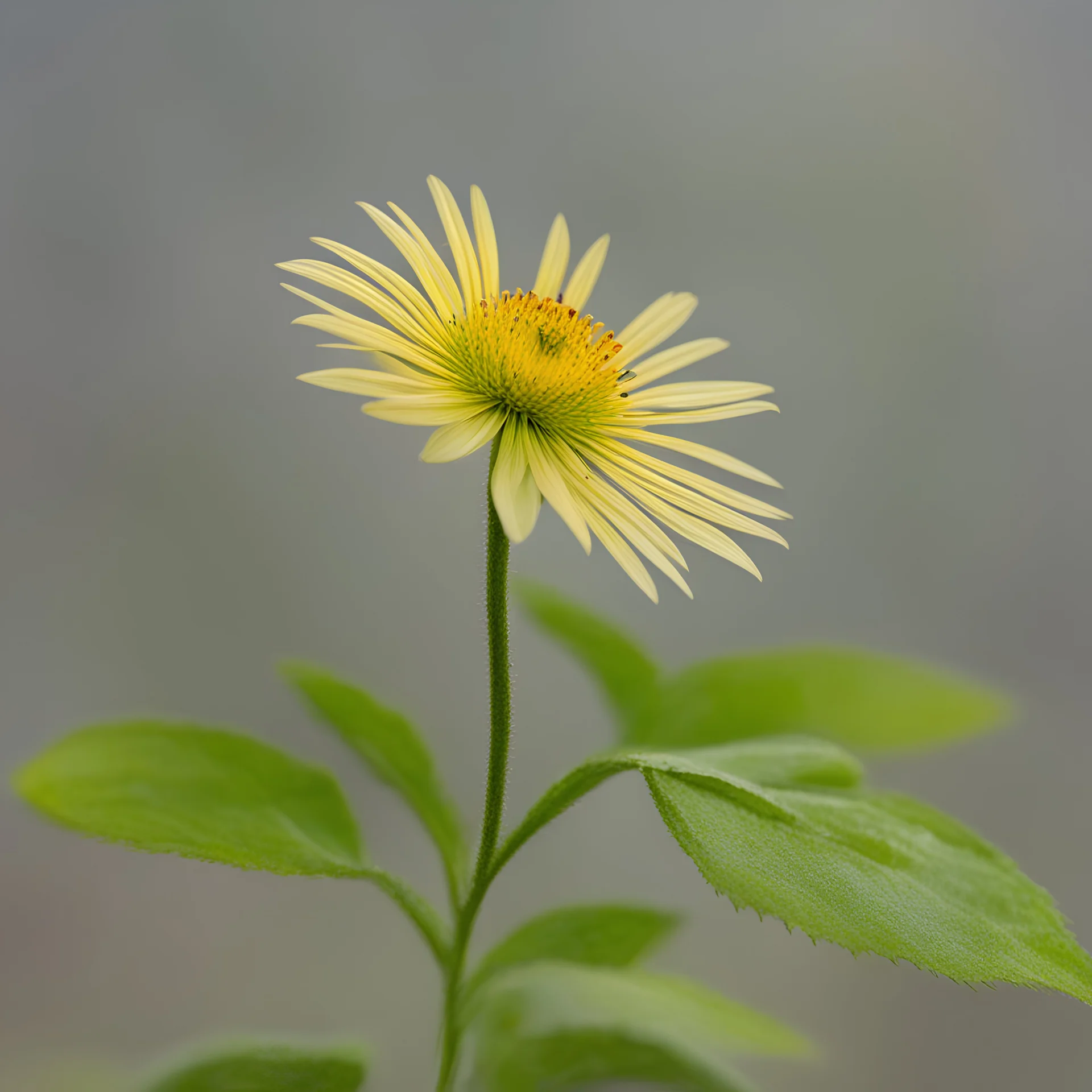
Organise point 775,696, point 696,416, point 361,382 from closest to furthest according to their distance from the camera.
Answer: point 361,382 → point 696,416 → point 775,696

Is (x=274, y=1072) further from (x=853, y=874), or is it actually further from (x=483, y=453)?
(x=483, y=453)

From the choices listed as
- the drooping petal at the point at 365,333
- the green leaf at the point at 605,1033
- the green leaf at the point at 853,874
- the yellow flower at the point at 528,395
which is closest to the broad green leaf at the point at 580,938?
the green leaf at the point at 605,1033

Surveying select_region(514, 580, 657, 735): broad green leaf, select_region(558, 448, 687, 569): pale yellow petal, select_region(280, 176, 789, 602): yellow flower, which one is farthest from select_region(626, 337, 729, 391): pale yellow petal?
select_region(514, 580, 657, 735): broad green leaf

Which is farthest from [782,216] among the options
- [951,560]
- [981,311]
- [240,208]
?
[240,208]

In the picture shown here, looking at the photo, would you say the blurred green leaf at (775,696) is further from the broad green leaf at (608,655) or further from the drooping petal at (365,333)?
the drooping petal at (365,333)

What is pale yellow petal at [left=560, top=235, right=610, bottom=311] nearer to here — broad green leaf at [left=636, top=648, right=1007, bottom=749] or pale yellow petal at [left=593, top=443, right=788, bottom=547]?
pale yellow petal at [left=593, top=443, right=788, bottom=547]

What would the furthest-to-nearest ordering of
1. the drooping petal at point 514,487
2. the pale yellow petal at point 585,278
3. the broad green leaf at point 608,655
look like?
the broad green leaf at point 608,655
the pale yellow petal at point 585,278
the drooping petal at point 514,487

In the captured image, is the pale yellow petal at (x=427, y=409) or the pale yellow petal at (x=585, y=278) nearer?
the pale yellow petal at (x=427, y=409)

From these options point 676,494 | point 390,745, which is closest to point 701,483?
point 676,494
